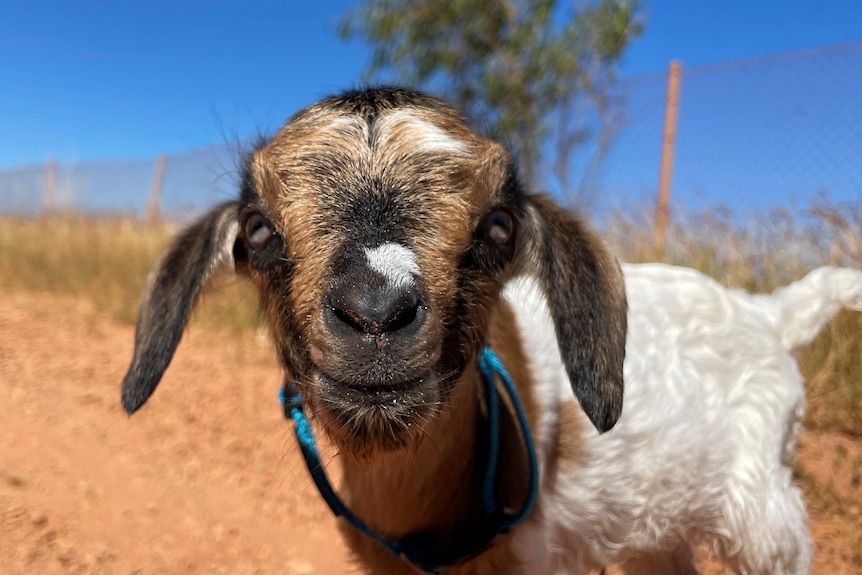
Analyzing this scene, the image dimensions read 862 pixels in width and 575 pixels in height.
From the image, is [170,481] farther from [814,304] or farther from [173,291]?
[814,304]

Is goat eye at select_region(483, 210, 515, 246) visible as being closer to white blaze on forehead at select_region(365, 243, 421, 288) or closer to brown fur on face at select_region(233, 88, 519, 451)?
brown fur on face at select_region(233, 88, 519, 451)

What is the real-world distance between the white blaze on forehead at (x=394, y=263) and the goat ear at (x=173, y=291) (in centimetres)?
83

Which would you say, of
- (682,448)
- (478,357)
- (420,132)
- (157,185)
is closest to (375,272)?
(420,132)

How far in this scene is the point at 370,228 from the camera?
65.1 inches

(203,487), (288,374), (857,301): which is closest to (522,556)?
(288,374)

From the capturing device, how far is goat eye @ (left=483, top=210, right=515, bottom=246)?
195 centimetres

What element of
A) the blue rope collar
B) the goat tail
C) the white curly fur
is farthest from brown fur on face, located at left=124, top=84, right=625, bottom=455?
the goat tail

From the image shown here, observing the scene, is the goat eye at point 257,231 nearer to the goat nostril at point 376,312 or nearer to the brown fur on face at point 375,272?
the brown fur on face at point 375,272

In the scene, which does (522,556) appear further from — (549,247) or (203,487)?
(203,487)

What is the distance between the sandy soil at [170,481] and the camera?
10.8ft

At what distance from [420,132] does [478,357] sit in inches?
27.7

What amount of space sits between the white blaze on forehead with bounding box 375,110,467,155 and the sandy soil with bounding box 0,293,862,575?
1166 millimetres

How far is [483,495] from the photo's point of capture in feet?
6.84

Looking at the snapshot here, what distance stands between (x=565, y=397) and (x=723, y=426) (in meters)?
0.66
